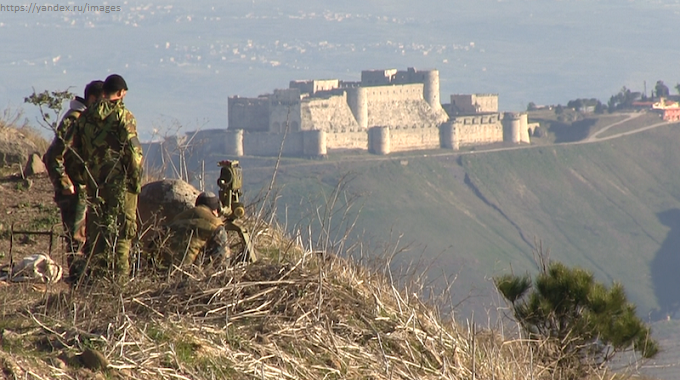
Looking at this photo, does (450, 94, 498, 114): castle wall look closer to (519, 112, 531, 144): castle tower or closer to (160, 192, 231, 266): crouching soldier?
(519, 112, 531, 144): castle tower

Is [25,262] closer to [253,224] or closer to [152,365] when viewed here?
[253,224]

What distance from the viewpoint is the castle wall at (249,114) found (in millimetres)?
66188

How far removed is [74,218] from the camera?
4984 mm

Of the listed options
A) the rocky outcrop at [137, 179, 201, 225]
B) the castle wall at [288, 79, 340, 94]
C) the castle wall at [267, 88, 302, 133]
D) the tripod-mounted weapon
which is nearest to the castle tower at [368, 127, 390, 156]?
→ the castle wall at [267, 88, 302, 133]

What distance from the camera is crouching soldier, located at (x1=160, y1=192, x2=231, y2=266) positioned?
15.8 feet

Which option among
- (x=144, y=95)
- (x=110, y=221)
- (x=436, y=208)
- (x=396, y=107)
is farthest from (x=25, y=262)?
(x=144, y=95)

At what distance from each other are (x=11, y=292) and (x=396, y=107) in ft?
218

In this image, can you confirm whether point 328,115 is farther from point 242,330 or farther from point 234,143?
point 242,330

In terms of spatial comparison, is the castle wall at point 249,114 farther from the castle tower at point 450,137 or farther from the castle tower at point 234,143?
the castle tower at point 450,137

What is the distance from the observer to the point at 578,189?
65.4m

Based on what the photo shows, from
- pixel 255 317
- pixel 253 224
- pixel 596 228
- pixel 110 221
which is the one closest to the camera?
pixel 255 317

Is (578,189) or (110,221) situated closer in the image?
(110,221)

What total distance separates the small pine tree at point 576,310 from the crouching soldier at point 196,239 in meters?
2.44

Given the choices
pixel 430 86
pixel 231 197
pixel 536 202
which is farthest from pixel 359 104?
pixel 231 197
